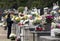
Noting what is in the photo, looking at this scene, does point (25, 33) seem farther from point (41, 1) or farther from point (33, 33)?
point (41, 1)

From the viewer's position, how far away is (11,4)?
2032 inches

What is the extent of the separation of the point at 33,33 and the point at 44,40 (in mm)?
3074

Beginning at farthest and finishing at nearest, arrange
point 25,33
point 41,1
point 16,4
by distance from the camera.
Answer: point 16,4, point 41,1, point 25,33

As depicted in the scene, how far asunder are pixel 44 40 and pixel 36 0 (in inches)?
1235

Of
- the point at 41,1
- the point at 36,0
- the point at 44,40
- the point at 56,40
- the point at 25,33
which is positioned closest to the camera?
the point at 56,40

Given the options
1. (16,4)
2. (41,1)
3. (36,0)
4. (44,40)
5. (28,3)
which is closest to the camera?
(44,40)

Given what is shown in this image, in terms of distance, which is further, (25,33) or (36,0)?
(36,0)

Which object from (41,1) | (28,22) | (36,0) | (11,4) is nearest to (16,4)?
(11,4)

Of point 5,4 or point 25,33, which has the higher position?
point 5,4

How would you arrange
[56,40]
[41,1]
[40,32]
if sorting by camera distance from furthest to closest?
[41,1] → [40,32] → [56,40]

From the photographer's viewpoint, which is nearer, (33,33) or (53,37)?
(53,37)

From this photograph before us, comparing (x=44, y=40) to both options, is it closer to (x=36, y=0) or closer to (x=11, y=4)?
(x=36, y=0)

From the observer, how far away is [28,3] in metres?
45.3

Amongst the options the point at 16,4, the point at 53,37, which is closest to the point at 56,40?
the point at 53,37
